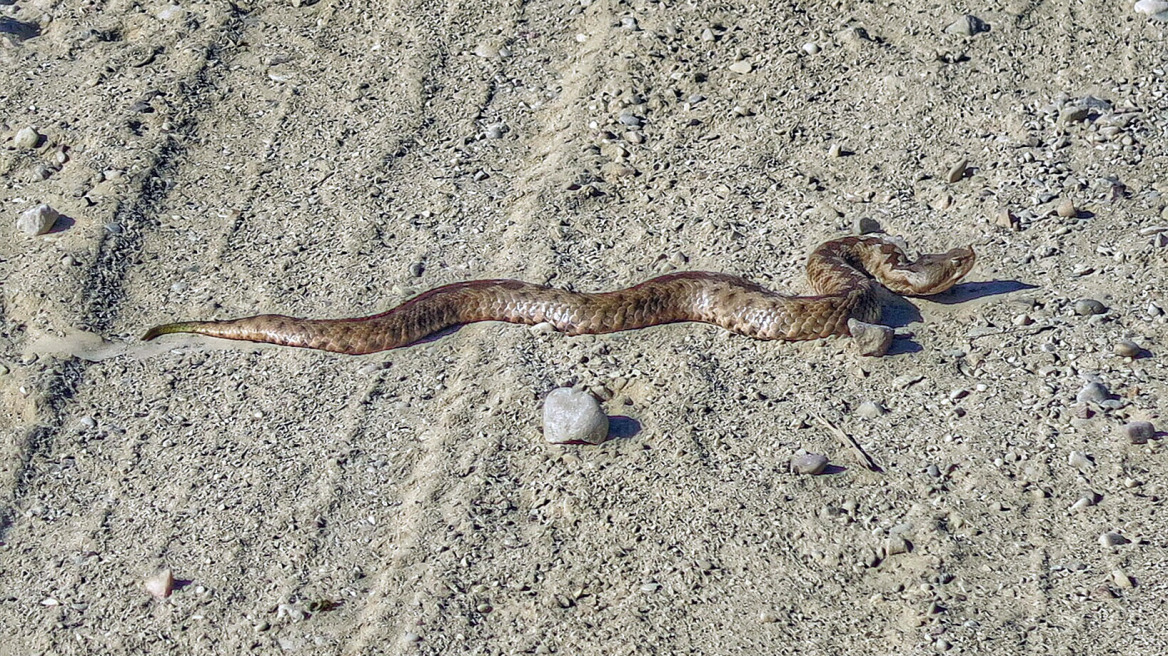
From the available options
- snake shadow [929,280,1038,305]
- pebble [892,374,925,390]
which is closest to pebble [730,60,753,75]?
snake shadow [929,280,1038,305]

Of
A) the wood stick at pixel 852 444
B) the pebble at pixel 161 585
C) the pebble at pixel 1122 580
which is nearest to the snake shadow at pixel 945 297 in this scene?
the wood stick at pixel 852 444

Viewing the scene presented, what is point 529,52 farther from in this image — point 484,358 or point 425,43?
point 484,358

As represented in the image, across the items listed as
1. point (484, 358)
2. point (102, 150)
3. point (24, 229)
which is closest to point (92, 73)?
point (102, 150)

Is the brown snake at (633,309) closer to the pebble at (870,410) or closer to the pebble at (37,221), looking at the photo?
the pebble at (870,410)

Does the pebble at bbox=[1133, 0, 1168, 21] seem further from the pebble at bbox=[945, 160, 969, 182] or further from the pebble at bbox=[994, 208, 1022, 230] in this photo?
the pebble at bbox=[994, 208, 1022, 230]

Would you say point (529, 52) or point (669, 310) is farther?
point (529, 52)

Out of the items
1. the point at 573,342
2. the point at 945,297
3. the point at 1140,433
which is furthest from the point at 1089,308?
the point at 573,342

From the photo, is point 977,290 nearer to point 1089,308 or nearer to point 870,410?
point 1089,308
